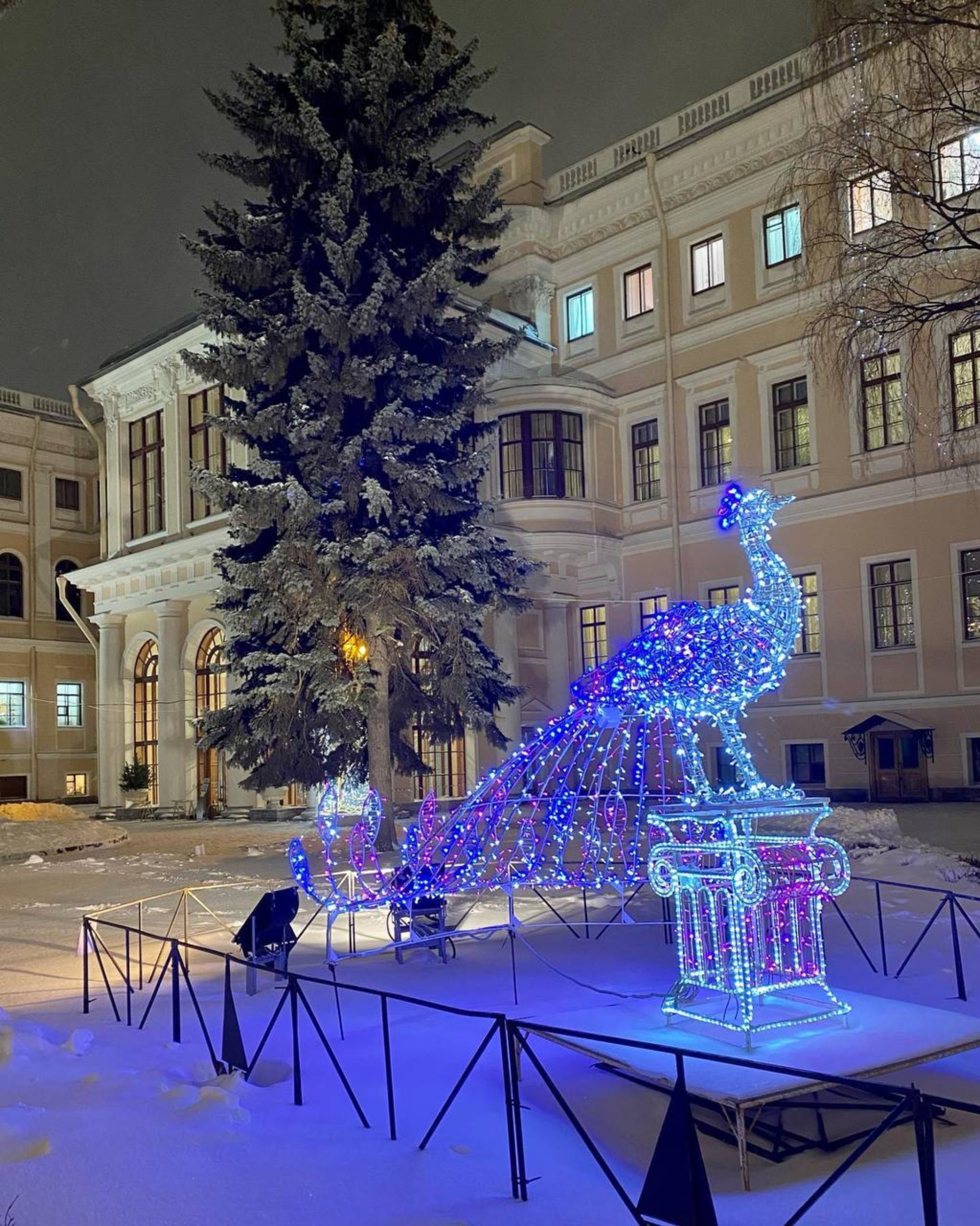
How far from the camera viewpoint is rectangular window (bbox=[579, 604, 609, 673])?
30.7m

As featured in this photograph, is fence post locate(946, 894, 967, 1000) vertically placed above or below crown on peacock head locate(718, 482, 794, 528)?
below

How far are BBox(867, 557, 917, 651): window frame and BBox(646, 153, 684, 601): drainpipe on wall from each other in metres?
4.88

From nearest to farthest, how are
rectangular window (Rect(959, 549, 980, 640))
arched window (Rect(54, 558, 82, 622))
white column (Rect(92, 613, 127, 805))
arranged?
rectangular window (Rect(959, 549, 980, 640)), white column (Rect(92, 613, 127, 805)), arched window (Rect(54, 558, 82, 622))

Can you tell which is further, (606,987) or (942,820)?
(942,820)

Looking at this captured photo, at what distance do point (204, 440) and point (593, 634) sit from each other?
38.3 feet

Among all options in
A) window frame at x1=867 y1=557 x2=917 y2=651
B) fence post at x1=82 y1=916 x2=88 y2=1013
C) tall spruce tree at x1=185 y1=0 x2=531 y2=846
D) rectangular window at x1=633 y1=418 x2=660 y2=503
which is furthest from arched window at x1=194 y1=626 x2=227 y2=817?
fence post at x1=82 y1=916 x2=88 y2=1013

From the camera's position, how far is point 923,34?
11.3 m

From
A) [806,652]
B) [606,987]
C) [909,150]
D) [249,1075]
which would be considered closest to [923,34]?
[909,150]

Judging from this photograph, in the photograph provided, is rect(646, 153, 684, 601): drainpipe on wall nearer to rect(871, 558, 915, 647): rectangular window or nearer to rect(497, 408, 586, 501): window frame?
rect(497, 408, 586, 501): window frame

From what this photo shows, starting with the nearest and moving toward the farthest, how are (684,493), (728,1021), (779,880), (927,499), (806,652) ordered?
1. (728,1021)
2. (779,880)
3. (927,499)
4. (806,652)
5. (684,493)

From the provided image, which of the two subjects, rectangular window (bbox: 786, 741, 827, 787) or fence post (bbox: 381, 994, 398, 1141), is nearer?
fence post (bbox: 381, 994, 398, 1141)

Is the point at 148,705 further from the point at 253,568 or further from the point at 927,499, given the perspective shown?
the point at 927,499

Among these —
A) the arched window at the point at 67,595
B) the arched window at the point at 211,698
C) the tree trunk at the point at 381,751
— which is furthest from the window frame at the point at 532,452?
the arched window at the point at 67,595

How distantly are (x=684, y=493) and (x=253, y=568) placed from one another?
13.6 m
